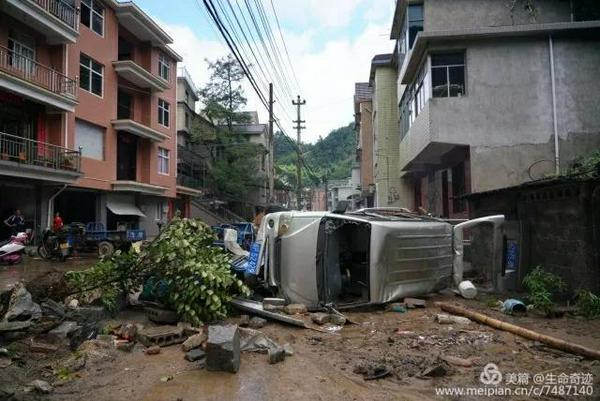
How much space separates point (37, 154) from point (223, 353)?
1630 cm

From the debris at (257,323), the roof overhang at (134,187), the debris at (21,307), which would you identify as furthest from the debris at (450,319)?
the roof overhang at (134,187)

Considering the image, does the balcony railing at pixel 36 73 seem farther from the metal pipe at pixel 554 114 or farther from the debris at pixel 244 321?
the metal pipe at pixel 554 114

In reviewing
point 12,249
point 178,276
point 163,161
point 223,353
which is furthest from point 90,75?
point 223,353

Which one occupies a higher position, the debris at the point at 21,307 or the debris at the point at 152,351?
the debris at the point at 21,307

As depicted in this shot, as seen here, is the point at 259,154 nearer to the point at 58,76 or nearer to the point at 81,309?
the point at 58,76

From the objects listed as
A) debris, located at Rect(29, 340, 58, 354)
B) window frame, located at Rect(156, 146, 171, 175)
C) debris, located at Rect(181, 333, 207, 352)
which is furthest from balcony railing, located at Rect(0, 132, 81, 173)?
debris, located at Rect(181, 333, 207, 352)

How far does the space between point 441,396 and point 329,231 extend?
3803 mm

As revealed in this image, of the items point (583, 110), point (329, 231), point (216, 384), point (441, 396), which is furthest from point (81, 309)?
point (583, 110)

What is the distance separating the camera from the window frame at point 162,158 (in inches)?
1096

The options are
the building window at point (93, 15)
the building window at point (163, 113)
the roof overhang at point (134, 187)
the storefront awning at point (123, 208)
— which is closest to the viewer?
the building window at point (93, 15)

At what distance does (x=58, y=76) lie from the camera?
18.5 meters

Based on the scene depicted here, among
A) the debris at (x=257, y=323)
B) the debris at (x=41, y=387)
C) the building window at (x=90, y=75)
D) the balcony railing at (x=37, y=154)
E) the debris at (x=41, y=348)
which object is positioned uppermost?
the building window at (x=90, y=75)

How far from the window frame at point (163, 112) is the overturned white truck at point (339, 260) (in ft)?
73.9

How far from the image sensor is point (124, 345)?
5645 mm
